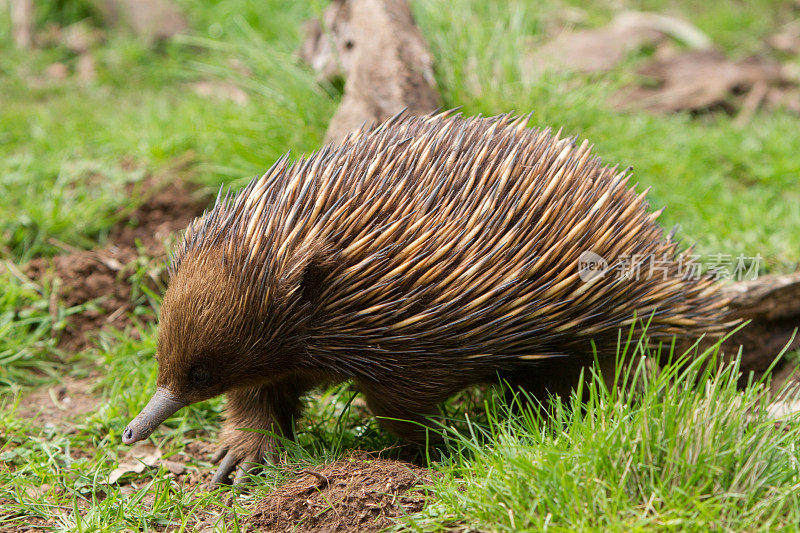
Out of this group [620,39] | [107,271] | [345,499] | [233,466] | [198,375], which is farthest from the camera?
[620,39]

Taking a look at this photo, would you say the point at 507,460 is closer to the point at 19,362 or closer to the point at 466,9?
the point at 19,362

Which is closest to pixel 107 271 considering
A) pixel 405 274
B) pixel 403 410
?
pixel 403 410

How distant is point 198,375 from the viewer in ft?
9.50

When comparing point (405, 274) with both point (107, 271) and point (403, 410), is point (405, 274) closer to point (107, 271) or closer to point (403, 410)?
point (403, 410)

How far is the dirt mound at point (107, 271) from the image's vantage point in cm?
441

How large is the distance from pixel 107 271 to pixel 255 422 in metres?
1.74

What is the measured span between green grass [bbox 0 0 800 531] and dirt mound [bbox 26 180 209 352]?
3.5 inches

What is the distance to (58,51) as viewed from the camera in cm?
780

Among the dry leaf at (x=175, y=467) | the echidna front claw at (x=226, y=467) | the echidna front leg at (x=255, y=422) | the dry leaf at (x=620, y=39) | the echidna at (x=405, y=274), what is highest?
the dry leaf at (x=620, y=39)

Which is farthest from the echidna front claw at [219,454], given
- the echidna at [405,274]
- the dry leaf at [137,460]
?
the echidna at [405,274]

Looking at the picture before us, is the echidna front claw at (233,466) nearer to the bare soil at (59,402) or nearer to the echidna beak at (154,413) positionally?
the echidna beak at (154,413)

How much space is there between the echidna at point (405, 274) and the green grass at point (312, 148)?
12.9 inches

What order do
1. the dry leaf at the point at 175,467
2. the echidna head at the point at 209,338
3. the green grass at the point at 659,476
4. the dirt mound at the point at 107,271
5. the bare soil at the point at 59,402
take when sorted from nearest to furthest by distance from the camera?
the green grass at the point at 659,476, the echidna head at the point at 209,338, the dry leaf at the point at 175,467, the bare soil at the point at 59,402, the dirt mound at the point at 107,271

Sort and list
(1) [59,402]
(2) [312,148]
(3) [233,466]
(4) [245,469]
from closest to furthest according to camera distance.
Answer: (4) [245,469] → (3) [233,466] → (1) [59,402] → (2) [312,148]
